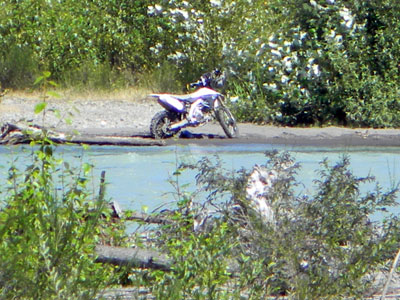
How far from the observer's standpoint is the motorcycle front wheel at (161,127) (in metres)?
12.5

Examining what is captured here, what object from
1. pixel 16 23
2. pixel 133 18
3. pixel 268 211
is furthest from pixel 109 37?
pixel 268 211

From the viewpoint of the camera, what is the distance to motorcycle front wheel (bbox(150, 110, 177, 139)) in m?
12.5

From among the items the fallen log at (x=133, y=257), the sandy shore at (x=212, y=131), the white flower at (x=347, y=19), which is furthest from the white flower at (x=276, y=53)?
the fallen log at (x=133, y=257)

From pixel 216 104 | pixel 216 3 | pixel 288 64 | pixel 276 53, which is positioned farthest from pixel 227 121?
pixel 216 3

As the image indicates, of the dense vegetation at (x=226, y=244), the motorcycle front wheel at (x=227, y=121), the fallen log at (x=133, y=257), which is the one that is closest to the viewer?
the dense vegetation at (x=226, y=244)

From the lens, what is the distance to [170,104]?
12586 millimetres

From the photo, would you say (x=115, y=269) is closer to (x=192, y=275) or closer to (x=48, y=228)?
(x=48, y=228)

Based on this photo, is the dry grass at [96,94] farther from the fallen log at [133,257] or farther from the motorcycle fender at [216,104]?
the fallen log at [133,257]

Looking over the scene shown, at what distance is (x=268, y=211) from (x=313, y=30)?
426 inches

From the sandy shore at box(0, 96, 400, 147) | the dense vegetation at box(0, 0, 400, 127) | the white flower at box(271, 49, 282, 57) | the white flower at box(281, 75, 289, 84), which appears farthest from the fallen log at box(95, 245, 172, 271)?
the white flower at box(271, 49, 282, 57)

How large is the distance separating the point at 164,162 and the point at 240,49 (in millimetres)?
7024

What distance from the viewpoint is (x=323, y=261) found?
13.6 feet

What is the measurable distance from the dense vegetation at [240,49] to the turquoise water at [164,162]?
8.67 feet

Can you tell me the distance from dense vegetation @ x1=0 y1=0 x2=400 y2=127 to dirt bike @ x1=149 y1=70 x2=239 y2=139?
6.34ft
